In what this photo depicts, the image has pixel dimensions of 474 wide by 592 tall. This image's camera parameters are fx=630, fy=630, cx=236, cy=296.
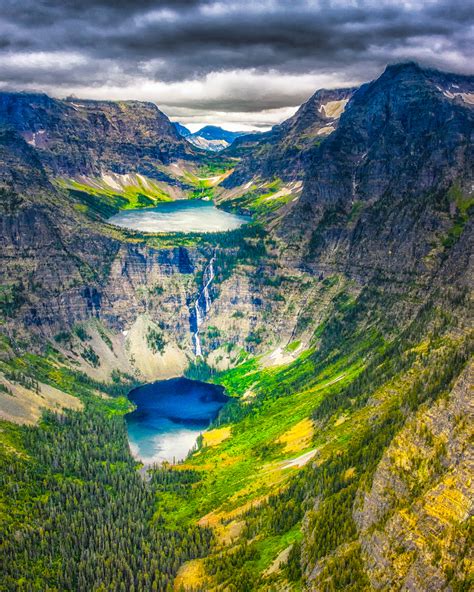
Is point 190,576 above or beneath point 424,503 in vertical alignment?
beneath

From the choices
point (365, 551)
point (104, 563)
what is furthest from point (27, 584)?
point (365, 551)

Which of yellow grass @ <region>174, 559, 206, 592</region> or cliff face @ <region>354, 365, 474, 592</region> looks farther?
yellow grass @ <region>174, 559, 206, 592</region>

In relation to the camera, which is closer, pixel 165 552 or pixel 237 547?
pixel 237 547

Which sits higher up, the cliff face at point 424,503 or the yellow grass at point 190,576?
the cliff face at point 424,503

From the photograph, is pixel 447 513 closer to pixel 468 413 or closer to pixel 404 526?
pixel 404 526

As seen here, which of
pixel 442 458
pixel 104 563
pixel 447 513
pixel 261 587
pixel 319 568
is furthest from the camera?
pixel 104 563

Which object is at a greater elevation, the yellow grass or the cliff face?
the cliff face

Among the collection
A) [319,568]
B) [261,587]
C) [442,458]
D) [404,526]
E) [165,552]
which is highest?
[442,458]

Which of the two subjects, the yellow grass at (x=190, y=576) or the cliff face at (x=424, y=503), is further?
the yellow grass at (x=190, y=576)

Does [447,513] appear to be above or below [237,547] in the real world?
above

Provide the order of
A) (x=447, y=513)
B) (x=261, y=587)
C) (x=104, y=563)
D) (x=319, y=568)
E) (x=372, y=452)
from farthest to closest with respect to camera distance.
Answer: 1. (x=104, y=563)
2. (x=372, y=452)
3. (x=261, y=587)
4. (x=319, y=568)
5. (x=447, y=513)

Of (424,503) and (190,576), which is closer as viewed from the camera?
(424,503)
